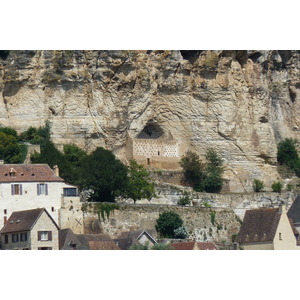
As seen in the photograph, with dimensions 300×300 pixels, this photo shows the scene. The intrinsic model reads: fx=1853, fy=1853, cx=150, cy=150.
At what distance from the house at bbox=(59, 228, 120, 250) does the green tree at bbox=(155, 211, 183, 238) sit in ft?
18.5

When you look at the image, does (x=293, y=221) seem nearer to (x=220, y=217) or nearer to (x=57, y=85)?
(x=220, y=217)

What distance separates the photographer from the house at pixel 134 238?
83.3m

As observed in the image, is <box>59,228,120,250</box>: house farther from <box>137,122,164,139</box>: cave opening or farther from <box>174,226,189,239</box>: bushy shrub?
<box>137,122,164,139</box>: cave opening

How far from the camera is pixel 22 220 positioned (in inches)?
3268

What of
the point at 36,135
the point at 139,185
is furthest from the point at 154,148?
the point at 36,135

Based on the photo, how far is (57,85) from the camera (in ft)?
314

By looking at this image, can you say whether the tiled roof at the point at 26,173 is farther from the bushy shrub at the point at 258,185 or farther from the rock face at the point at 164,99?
the bushy shrub at the point at 258,185

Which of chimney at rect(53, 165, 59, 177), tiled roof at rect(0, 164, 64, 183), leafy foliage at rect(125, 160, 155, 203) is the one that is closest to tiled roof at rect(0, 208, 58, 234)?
tiled roof at rect(0, 164, 64, 183)

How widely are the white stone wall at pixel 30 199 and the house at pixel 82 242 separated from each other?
2.52 m

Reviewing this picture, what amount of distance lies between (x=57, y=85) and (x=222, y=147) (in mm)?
10187

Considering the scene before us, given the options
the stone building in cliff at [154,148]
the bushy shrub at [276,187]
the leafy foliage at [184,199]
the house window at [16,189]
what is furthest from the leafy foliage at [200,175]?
the house window at [16,189]

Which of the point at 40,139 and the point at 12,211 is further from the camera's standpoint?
the point at 40,139

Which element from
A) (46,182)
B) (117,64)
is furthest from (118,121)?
(46,182)

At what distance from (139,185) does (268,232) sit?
8.91m
